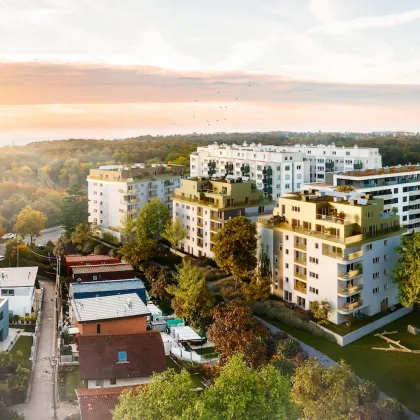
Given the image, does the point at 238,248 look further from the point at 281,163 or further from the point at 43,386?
the point at 281,163

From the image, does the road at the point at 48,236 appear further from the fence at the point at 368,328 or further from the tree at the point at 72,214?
the fence at the point at 368,328

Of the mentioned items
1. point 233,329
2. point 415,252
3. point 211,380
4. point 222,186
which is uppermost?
point 222,186

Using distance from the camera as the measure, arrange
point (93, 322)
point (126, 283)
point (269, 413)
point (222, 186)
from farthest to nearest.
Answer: point (222, 186), point (126, 283), point (93, 322), point (269, 413)

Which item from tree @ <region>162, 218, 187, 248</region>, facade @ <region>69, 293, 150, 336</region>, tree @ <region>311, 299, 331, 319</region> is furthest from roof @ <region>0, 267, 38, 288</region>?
tree @ <region>311, 299, 331, 319</region>

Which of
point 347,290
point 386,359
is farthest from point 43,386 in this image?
point 347,290

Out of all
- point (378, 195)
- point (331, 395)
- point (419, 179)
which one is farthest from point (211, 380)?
point (419, 179)

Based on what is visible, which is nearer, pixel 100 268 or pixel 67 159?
pixel 100 268

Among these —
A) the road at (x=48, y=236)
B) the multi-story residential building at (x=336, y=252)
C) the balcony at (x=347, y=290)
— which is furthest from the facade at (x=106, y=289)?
the road at (x=48, y=236)

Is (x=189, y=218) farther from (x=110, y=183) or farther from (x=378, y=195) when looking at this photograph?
(x=378, y=195)
